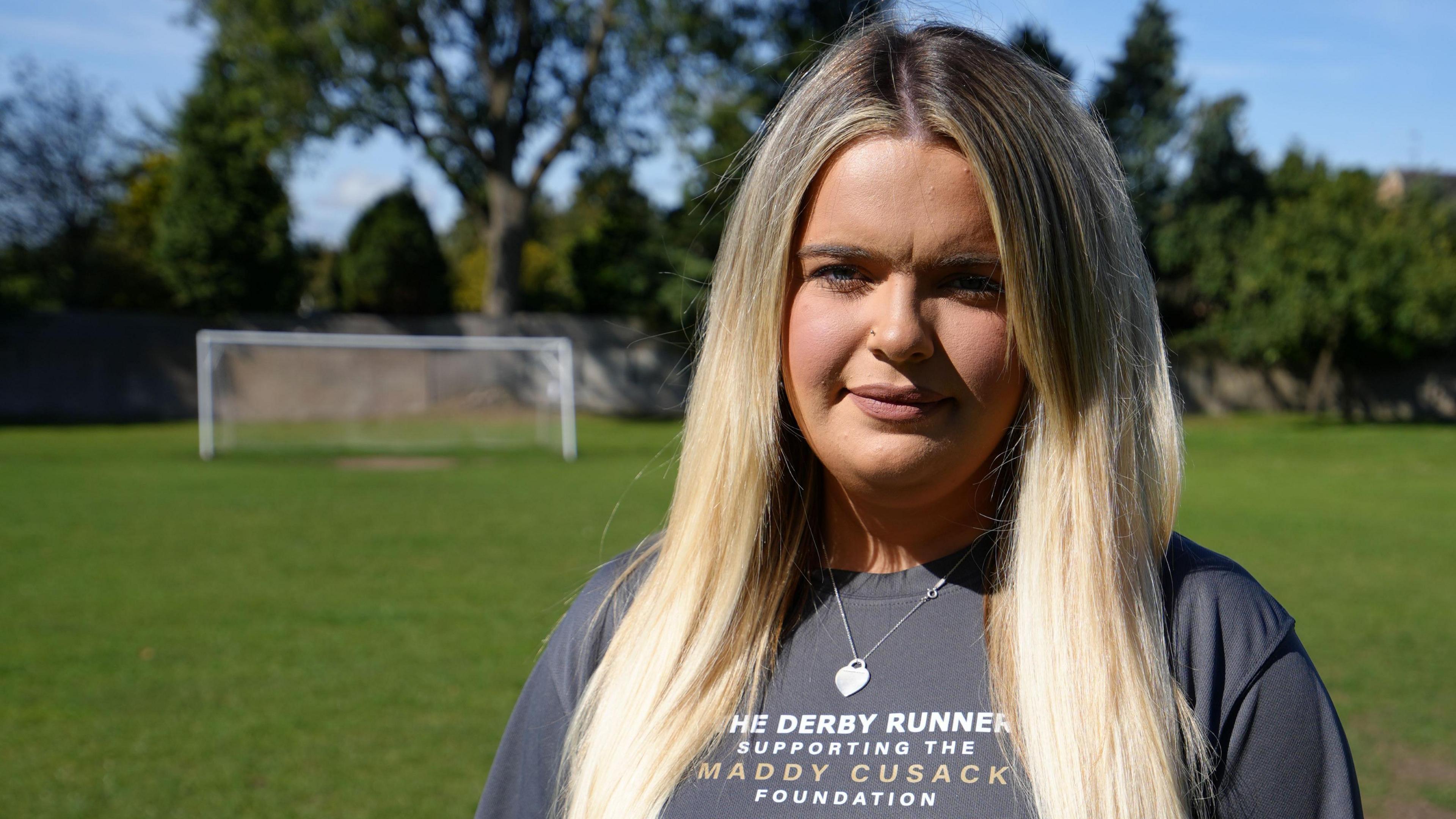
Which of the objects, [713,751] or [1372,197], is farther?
[1372,197]

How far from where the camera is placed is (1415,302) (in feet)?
98.3

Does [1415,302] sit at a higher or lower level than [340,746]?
higher

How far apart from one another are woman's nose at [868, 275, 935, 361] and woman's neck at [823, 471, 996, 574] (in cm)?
22

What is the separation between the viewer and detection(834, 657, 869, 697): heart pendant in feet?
4.78

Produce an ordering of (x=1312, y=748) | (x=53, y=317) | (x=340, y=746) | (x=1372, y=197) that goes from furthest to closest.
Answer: (x=1372, y=197) → (x=53, y=317) → (x=340, y=746) → (x=1312, y=748)

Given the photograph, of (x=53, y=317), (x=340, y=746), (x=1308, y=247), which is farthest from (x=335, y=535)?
(x=1308, y=247)

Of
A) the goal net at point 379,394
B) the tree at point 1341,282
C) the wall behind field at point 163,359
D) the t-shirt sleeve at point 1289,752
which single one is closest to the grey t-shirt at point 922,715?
the t-shirt sleeve at point 1289,752

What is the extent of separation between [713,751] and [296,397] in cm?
2439

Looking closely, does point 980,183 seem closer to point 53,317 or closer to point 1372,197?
point 53,317

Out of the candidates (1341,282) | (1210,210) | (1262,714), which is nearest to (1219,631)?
(1262,714)

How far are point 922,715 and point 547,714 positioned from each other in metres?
0.54

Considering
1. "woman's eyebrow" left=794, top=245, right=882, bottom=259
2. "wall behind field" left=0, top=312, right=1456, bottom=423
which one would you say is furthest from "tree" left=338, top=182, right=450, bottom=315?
"woman's eyebrow" left=794, top=245, right=882, bottom=259

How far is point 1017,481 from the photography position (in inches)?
58.3

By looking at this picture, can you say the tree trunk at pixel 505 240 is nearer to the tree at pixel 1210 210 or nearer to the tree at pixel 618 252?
the tree at pixel 618 252
